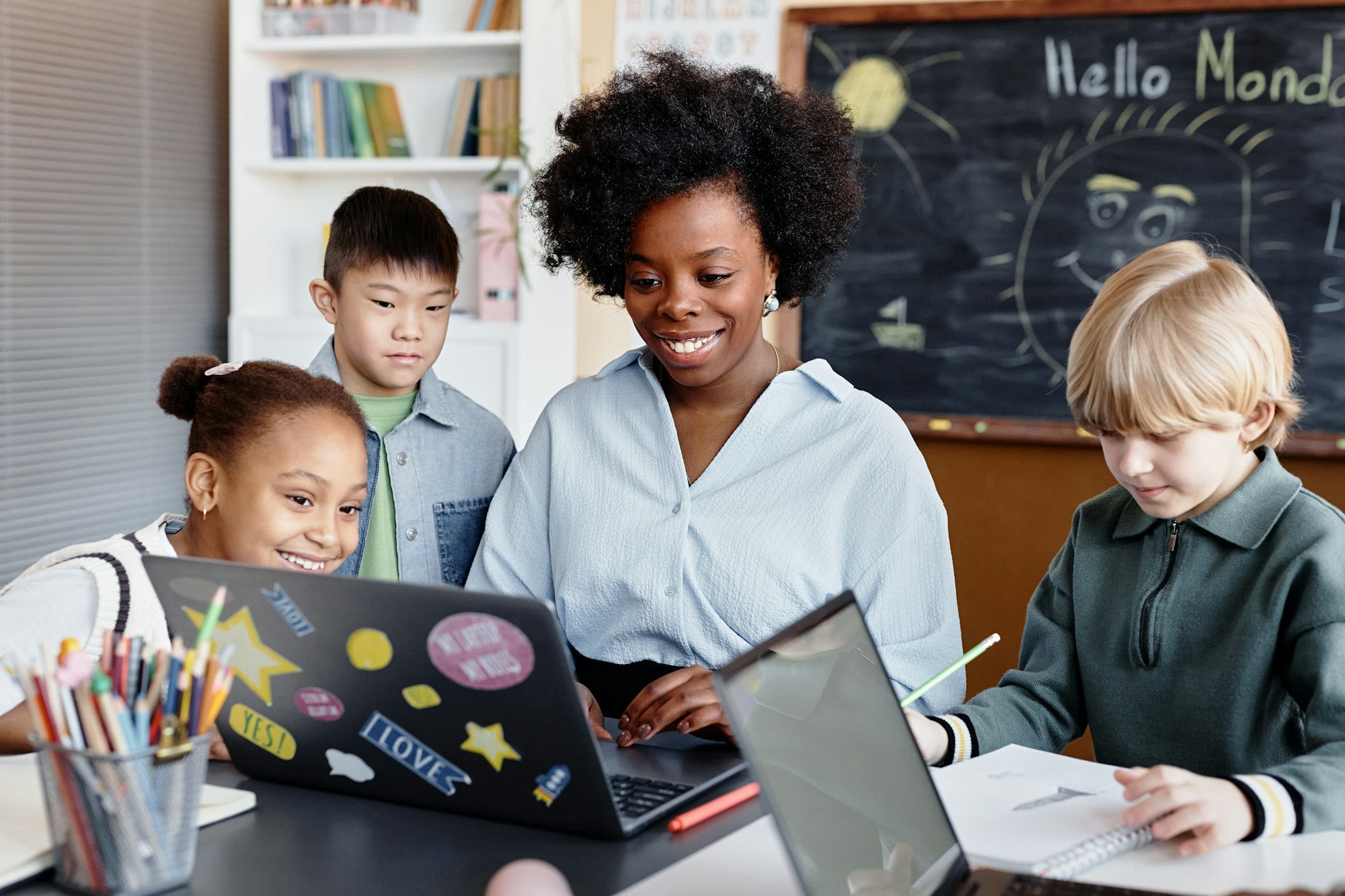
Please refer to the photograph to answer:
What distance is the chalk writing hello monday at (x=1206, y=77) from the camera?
2.81 m

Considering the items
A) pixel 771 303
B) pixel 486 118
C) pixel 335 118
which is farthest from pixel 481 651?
pixel 335 118

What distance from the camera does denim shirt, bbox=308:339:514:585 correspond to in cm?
176

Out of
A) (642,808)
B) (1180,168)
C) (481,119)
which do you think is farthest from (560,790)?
(481,119)

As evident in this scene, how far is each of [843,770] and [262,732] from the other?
503 millimetres

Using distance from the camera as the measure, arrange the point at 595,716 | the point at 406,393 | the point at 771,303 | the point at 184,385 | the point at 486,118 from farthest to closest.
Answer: the point at 486,118, the point at 406,393, the point at 771,303, the point at 184,385, the point at 595,716

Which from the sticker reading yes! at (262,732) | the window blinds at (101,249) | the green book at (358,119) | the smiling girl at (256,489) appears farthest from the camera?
the green book at (358,119)

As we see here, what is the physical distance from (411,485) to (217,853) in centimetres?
87

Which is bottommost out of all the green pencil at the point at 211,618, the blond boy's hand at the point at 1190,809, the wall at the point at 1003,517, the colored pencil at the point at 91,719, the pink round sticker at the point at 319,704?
the wall at the point at 1003,517

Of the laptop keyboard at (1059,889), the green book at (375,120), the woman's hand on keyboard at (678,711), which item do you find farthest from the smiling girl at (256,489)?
Result: the green book at (375,120)

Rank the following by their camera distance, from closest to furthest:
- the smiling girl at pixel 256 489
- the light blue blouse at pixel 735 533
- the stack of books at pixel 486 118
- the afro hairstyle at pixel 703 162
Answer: the smiling girl at pixel 256 489 → the light blue blouse at pixel 735 533 → the afro hairstyle at pixel 703 162 → the stack of books at pixel 486 118

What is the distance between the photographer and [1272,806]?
962 mm

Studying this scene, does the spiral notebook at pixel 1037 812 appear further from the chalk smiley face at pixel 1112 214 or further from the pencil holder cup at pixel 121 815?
the chalk smiley face at pixel 1112 214

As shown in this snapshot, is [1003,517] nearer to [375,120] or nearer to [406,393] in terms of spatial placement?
[406,393]

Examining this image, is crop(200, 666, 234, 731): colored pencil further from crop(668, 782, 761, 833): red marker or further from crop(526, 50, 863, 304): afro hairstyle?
crop(526, 50, 863, 304): afro hairstyle
